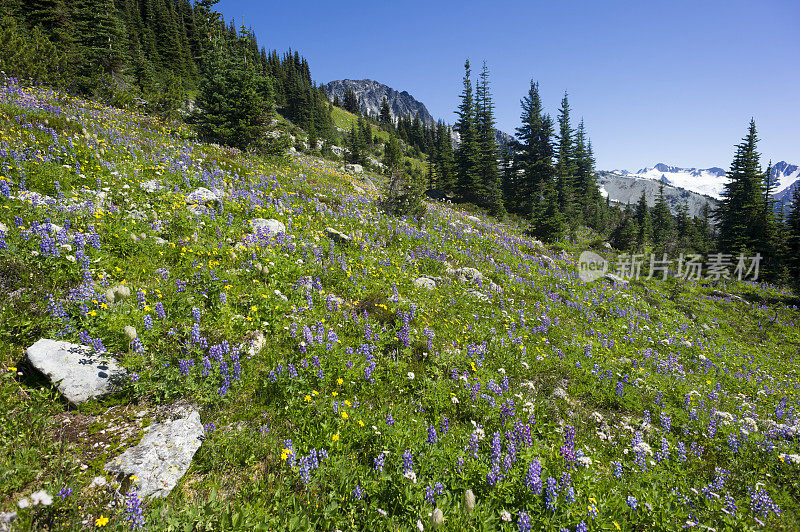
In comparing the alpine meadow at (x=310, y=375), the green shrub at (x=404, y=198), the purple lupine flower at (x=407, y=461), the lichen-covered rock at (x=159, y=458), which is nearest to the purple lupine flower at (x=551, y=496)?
the alpine meadow at (x=310, y=375)

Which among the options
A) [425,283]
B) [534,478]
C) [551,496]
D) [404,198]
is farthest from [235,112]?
[551,496]

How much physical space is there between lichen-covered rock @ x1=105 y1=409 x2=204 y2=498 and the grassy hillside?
0.12m

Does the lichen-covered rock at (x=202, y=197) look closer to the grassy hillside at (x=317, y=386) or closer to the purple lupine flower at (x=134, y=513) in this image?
the grassy hillside at (x=317, y=386)

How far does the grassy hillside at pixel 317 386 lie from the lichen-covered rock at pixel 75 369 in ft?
0.39

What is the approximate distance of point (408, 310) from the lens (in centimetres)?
766

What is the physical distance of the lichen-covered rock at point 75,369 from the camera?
364 cm

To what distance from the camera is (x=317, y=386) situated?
16.0ft

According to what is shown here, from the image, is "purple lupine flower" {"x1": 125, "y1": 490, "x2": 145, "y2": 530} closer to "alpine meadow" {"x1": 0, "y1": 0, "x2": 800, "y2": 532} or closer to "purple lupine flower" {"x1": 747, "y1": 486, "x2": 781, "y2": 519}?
"alpine meadow" {"x1": 0, "y1": 0, "x2": 800, "y2": 532}

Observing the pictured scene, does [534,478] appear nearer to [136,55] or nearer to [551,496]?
[551,496]

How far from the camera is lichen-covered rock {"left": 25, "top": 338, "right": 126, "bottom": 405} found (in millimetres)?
3639

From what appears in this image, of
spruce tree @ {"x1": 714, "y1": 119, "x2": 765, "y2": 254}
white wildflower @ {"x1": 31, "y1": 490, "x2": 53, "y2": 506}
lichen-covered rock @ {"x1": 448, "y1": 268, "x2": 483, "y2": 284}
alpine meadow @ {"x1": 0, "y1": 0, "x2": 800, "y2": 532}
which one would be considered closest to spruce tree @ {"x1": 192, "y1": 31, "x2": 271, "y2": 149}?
alpine meadow @ {"x1": 0, "y1": 0, "x2": 800, "y2": 532}

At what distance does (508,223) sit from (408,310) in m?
26.3

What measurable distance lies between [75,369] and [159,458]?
1577mm

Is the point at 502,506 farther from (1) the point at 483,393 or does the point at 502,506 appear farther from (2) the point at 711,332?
(2) the point at 711,332
